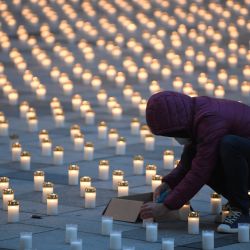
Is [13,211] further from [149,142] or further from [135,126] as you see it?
[135,126]

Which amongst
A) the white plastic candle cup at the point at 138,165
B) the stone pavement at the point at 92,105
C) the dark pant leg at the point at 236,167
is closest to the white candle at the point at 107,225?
the stone pavement at the point at 92,105

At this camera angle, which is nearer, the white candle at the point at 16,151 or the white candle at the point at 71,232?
the white candle at the point at 71,232

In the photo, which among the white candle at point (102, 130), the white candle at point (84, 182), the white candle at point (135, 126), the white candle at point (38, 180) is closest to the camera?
the white candle at point (84, 182)

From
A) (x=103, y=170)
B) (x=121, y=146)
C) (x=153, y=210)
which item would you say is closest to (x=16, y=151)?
(x=121, y=146)

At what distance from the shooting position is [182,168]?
27.8 feet

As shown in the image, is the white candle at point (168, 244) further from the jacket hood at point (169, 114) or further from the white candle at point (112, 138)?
the white candle at point (112, 138)

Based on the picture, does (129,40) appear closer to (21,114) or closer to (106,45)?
(106,45)

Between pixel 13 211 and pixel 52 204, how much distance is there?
14.2 inches

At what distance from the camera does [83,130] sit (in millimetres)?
12898

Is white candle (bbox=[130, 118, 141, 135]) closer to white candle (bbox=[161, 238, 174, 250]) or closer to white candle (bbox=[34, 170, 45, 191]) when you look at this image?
white candle (bbox=[34, 170, 45, 191])

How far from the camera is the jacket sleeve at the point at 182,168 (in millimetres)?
8352

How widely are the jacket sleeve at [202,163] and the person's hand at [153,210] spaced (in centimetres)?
5

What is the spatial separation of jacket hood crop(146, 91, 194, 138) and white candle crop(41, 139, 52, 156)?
3.48m

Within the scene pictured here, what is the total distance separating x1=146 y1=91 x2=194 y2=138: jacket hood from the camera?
26.0 feet
